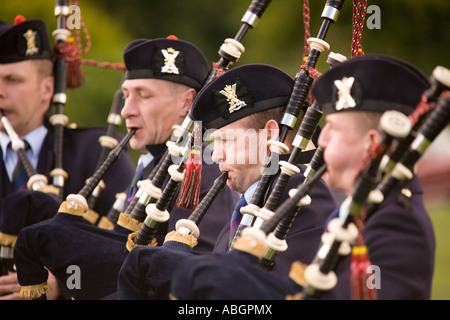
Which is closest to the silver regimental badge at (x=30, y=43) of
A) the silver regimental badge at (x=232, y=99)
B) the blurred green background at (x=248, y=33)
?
the silver regimental badge at (x=232, y=99)

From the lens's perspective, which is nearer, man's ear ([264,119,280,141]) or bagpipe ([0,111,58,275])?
man's ear ([264,119,280,141])

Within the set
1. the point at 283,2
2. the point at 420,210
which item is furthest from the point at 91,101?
the point at 420,210

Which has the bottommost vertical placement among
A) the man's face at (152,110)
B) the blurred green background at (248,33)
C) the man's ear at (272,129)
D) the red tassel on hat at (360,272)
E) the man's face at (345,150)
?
the blurred green background at (248,33)

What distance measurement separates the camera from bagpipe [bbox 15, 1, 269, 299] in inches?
173

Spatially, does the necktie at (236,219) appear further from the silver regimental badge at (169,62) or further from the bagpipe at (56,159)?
the bagpipe at (56,159)

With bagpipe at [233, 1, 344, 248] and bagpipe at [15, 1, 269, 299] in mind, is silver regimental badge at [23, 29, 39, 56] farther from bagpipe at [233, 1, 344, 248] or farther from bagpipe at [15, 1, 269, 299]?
bagpipe at [233, 1, 344, 248]

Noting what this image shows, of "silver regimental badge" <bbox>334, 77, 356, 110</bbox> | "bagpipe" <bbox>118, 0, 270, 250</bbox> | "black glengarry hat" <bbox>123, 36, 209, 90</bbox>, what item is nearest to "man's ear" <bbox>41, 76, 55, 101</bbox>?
"black glengarry hat" <bbox>123, 36, 209, 90</bbox>

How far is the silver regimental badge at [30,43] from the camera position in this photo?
6133 mm

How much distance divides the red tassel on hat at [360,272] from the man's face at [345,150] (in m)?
0.22

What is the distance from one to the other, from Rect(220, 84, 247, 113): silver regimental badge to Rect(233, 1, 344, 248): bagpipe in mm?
255

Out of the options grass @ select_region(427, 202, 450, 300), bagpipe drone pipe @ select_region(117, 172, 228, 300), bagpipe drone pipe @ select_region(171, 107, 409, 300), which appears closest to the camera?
bagpipe drone pipe @ select_region(171, 107, 409, 300)

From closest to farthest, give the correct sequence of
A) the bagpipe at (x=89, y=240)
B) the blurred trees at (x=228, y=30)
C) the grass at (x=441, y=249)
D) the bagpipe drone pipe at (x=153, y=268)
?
the bagpipe drone pipe at (x=153, y=268), the bagpipe at (x=89, y=240), the blurred trees at (x=228, y=30), the grass at (x=441, y=249)

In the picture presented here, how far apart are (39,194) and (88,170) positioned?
0.87 meters

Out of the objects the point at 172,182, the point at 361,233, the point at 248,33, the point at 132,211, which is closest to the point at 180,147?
the point at 172,182
